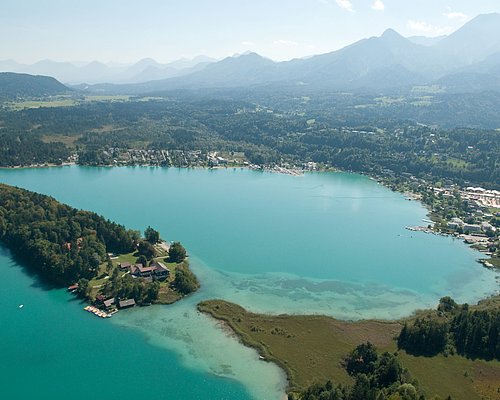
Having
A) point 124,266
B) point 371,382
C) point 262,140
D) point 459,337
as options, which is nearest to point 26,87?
point 262,140

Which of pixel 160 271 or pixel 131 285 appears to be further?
pixel 160 271

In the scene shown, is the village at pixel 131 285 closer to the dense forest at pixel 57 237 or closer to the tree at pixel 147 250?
the tree at pixel 147 250

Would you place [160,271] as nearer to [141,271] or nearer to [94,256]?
[141,271]

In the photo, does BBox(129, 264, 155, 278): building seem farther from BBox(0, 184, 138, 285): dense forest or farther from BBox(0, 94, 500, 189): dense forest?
BBox(0, 94, 500, 189): dense forest

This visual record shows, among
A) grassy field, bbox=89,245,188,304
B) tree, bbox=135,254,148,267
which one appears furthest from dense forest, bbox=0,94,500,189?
tree, bbox=135,254,148,267

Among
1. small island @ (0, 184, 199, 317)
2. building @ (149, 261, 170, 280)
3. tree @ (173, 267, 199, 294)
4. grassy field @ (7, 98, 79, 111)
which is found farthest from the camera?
grassy field @ (7, 98, 79, 111)

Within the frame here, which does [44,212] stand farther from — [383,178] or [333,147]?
[333,147]

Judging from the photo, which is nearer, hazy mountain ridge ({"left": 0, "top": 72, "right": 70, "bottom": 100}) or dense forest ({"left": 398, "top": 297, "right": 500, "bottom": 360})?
dense forest ({"left": 398, "top": 297, "right": 500, "bottom": 360})
